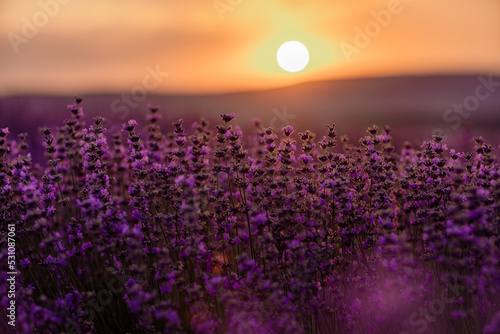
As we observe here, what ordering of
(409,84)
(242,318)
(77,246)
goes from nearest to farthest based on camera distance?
(242,318) < (77,246) < (409,84)

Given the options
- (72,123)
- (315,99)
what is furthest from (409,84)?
(72,123)

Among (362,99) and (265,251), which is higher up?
(362,99)

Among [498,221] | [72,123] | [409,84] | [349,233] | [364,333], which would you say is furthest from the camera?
[409,84]

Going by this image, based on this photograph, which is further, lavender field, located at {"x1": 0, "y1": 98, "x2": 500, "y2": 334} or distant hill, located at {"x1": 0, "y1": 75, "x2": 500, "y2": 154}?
distant hill, located at {"x1": 0, "y1": 75, "x2": 500, "y2": 154}

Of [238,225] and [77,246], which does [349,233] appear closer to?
[238,225]

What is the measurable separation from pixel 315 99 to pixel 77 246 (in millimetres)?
72399

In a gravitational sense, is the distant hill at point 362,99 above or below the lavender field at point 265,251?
above

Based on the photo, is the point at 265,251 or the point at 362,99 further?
the point at 362,99

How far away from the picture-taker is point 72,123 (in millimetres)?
5211

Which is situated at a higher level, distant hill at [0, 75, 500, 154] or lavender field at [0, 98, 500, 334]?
distant hill at [0, 75, 500, 154]

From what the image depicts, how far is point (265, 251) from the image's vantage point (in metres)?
3.40

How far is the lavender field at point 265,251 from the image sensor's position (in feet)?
10.2

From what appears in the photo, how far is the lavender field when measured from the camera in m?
3.10

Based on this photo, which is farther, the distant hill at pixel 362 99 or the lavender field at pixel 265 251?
the distant hill at pixel 362 99
